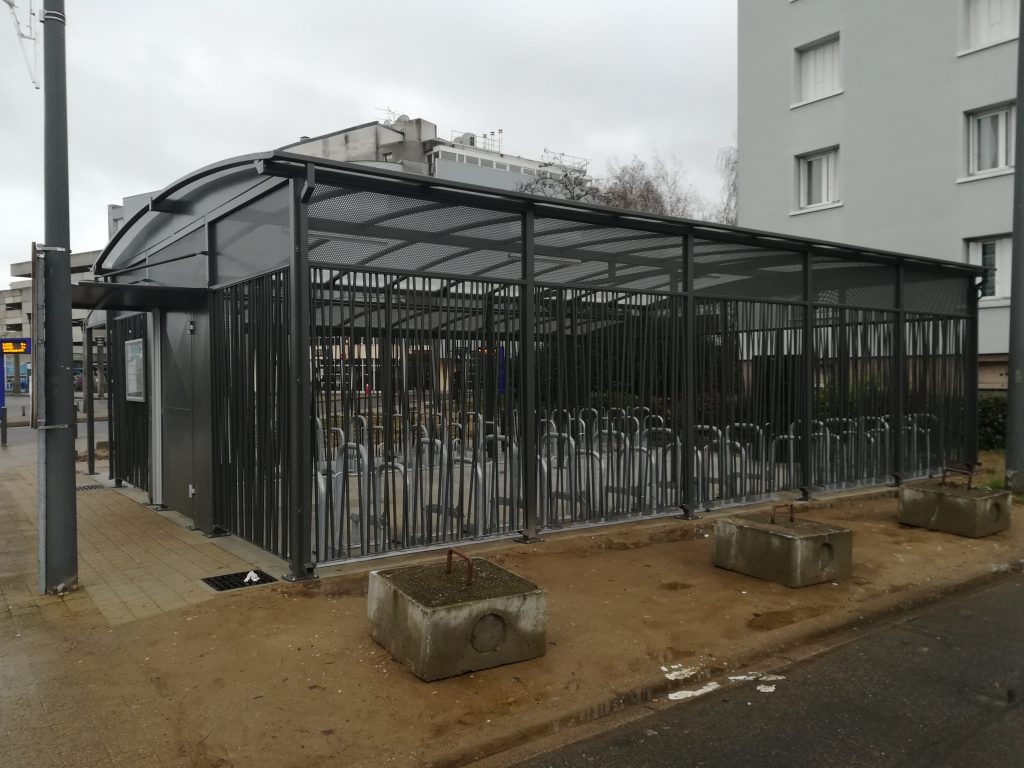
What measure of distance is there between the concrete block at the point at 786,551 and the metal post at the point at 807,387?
3.07 metres

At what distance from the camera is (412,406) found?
20.8 feet

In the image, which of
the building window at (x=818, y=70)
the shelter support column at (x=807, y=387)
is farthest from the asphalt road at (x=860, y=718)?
the building window at (x=818, y=70)

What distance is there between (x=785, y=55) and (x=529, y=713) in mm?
22133

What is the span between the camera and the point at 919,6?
18.1m

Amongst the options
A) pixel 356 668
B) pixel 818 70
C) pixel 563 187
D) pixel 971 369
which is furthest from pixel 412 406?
pixel 563 187

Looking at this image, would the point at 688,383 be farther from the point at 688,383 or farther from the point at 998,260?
the point at 998,260

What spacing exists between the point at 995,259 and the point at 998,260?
0.29ft

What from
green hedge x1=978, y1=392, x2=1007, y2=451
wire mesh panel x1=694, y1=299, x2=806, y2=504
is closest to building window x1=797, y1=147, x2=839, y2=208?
green hedge x1=978, y1=392, x2=1007, y2=451

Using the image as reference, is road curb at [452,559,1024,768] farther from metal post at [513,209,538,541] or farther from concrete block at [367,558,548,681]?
metal post at [513,209,538,541]

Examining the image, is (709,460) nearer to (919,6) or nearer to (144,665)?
(144,665)

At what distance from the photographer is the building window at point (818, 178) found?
2053cm

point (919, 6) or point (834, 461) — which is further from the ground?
point (919, 6)

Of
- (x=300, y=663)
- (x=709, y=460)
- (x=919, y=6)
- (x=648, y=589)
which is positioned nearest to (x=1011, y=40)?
(x=919, y=6)

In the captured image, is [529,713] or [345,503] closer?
[529,713]
